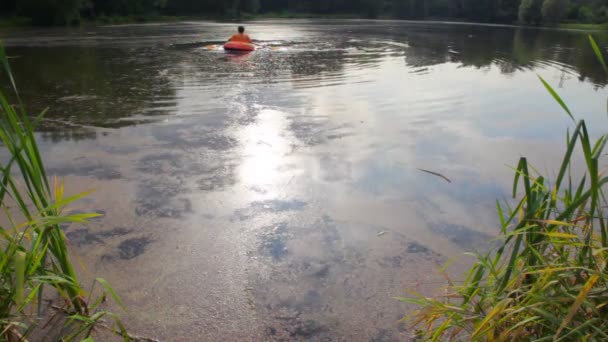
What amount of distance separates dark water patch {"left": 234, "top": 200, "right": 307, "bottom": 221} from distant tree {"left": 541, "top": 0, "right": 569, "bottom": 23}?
52.8 metres

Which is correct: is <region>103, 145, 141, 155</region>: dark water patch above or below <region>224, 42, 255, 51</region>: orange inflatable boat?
below

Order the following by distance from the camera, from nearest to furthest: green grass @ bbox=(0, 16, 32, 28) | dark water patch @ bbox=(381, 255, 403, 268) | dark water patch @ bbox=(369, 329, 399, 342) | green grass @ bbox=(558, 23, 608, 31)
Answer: dark water patch @ bbox=(369, 329, 399, 342)
dark water patch @ bbox=(381, 255, 403, 268)
green grass @ bbox=(0, 16, 32, 28)
green grass @ bbox=(558, 23, 608, 31)

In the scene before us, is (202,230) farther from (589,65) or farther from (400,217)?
(589,65)

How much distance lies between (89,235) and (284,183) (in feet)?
6.96

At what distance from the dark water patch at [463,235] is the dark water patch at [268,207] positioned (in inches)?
54.7

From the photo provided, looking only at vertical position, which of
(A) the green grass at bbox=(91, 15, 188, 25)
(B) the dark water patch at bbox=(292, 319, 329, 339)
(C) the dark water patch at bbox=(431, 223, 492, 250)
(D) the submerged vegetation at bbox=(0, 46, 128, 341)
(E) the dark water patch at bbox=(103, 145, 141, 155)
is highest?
(A) the green grass at bbox=(91, 15, 188, 25)

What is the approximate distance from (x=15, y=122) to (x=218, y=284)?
1.85 meters

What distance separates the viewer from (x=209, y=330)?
2971mm

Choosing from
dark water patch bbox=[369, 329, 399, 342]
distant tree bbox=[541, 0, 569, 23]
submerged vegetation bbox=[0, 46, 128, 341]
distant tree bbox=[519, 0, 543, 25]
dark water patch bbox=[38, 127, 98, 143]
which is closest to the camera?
submerged vegetation bbox=[0, 46, 128, 341]

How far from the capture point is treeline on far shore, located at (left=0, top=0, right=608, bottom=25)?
35.7 meters

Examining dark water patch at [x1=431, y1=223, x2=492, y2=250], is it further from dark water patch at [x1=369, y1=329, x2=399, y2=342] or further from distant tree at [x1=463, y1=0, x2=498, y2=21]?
distant tree at [x1=463, y1=0, x2=498, y2=21]

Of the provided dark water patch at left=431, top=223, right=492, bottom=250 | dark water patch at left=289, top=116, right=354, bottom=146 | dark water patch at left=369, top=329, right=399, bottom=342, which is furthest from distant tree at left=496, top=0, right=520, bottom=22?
dark water patch at left=369, top=329, right=399, bottom=342

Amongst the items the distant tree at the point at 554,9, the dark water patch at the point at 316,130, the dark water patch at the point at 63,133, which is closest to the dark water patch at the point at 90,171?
the dark water patch at the point at 63,133

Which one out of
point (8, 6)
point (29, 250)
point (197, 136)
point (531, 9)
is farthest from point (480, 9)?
point (29, 250)
